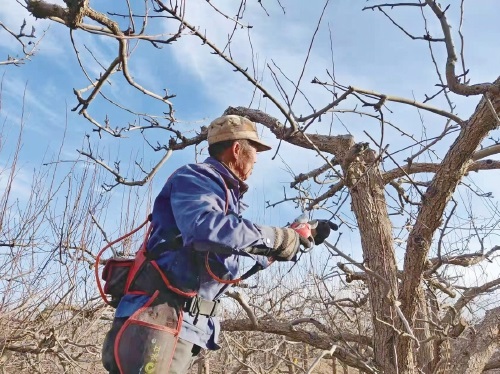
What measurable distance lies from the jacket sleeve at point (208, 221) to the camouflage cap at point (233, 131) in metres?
0.31

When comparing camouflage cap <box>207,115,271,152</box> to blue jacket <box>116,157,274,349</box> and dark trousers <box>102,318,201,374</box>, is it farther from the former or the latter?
dark trousers <box>102,318,201,374</box>

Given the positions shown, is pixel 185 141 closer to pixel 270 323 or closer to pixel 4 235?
pixel 270 323

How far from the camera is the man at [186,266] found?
1708 millimetres

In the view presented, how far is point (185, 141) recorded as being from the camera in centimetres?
441

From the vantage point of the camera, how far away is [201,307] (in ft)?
6.15

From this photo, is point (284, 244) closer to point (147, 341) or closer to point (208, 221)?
point (208, 221)

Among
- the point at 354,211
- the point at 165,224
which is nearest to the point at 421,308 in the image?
the point at 354,211

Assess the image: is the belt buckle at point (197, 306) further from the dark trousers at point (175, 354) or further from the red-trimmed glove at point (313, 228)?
the red-trimmed glove at point (313, 228)

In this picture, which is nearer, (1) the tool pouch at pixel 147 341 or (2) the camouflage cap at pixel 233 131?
(1) the tool pouch at pixel 147 341

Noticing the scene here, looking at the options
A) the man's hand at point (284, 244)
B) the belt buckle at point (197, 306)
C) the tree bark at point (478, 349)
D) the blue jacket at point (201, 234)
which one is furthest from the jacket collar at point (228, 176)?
the tree bark at point (478, 349)

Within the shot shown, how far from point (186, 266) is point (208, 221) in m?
0.26

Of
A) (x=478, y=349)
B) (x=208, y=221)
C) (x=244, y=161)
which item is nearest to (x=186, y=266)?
(x=208, y=221)

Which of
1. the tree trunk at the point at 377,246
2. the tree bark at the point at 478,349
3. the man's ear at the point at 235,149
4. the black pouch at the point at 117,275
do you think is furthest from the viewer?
the tree bark at the point at 478,349

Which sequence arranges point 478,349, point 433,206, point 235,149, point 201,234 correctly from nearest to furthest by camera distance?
point 201,234, point 235,149, point 433,206, point 478,349
